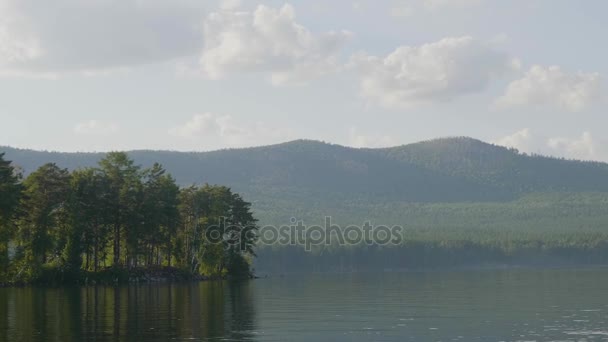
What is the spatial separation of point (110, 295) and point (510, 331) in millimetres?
41909

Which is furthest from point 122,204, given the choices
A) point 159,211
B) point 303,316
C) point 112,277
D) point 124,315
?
point 303,316

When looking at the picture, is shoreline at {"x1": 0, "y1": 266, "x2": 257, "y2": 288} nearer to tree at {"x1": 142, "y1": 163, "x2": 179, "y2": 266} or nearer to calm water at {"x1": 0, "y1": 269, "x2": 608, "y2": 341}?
tree at {"x1": 142, "y1": 163, "x2": 179, "y2": 266}

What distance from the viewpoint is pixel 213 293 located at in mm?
83625

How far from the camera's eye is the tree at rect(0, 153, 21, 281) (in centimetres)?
8281

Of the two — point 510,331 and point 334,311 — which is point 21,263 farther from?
point 510,331

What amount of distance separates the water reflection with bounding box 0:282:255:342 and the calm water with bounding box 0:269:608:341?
5cm

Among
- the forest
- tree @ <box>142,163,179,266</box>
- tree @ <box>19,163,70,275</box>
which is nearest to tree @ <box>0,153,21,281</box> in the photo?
the forest

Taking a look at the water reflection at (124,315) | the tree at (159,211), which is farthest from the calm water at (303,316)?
the tree at (159,211)

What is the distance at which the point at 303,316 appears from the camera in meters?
57.9

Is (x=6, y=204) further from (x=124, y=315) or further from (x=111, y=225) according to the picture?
(x=124, y=315)

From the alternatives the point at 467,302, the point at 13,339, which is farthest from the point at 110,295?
the point at 13,339

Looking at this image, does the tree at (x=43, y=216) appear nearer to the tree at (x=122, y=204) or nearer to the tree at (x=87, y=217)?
the tree at (x=87, y=217)

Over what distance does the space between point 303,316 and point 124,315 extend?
11.2 meters

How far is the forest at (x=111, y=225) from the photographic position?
95.5 metres
